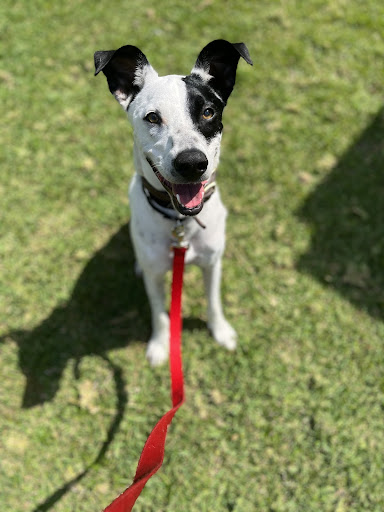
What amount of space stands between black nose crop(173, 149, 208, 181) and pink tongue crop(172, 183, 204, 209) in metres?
0.19

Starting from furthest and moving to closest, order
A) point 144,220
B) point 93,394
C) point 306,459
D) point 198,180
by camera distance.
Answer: point 93,394 → point 306,459 → point 144,220 → point 198,180

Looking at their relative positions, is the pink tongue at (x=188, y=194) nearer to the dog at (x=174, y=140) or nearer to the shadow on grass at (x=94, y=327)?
the dog at (x=174, y=140)

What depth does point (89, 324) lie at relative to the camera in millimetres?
4707

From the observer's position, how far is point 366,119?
5.96m

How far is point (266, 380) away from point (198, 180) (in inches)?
94.9

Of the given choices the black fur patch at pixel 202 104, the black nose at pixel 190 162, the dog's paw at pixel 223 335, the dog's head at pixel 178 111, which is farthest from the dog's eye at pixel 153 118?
the dog's paw at pixel 223 335

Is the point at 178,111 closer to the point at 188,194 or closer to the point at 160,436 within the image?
the point at 188,194

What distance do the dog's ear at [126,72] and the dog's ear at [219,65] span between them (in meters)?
0.35

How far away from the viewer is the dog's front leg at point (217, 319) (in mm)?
4101

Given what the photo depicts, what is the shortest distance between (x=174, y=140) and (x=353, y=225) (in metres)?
3.24

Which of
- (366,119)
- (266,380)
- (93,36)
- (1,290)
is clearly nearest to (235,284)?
(266,380)

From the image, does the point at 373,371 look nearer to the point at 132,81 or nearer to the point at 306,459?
the point at 306,459

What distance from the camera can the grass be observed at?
3.96m

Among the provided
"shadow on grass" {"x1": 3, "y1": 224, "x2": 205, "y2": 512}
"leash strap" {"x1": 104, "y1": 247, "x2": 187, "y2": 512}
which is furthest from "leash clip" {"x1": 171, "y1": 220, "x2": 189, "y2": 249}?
"shadow on grass" {"x1": 3, "y1": 224, "x2": 205, "y2": 512}
